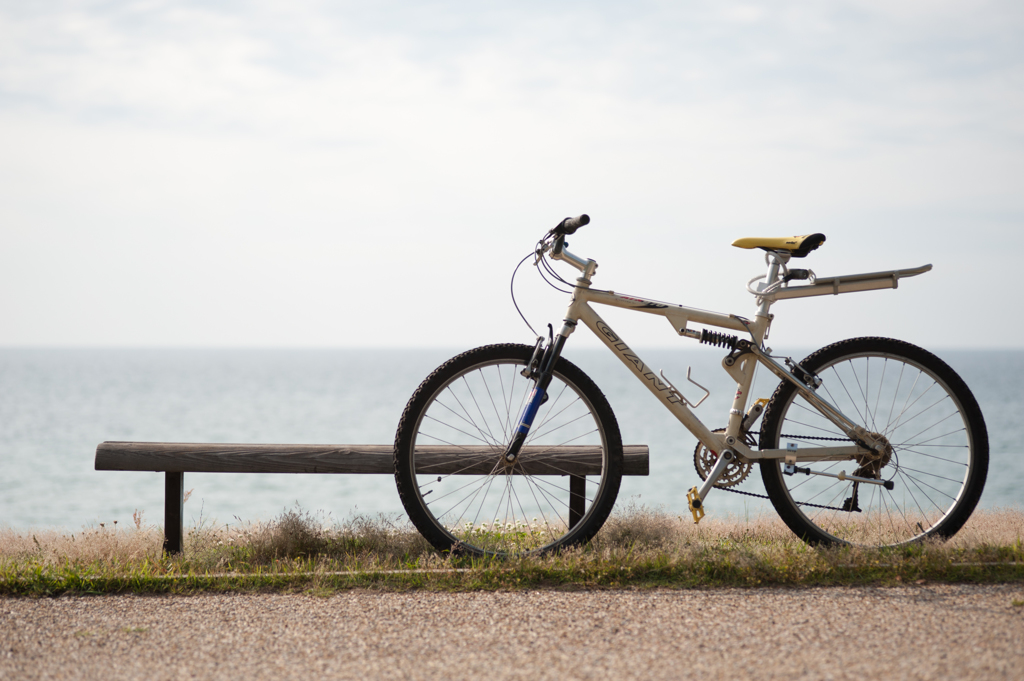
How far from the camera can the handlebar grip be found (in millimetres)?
3959

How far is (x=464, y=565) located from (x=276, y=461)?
1.27 metres

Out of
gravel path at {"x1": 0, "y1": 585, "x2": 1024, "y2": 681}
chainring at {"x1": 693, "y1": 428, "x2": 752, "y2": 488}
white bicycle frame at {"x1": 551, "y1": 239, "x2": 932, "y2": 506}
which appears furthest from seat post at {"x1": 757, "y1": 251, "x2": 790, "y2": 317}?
gravel path at {"x1": 0, "y1": 585, "x2": 1024, "y2": 681}

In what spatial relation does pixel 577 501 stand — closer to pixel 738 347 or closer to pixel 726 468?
pixel 726 468

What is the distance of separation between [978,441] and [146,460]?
4607 mm

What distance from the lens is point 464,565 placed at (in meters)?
3.79

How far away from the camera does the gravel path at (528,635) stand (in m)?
2.65

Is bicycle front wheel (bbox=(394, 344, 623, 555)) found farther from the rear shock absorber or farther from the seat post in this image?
the seat post

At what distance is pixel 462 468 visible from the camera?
13.6 feet

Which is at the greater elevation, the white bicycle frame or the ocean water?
the white bicycle frame

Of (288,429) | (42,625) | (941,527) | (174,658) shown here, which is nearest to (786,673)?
(941,527)

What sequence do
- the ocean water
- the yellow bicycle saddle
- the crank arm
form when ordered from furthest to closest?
the ocean water → the yellow bicycle saddle → the crank arm

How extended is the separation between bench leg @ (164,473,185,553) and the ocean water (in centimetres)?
44

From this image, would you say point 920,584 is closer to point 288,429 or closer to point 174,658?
point 174,658

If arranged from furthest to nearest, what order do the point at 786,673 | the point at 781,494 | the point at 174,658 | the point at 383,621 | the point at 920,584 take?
the point at 781,494, the point at 920,584, the point at 383,621, the point at 174,658, the point at 786,673
